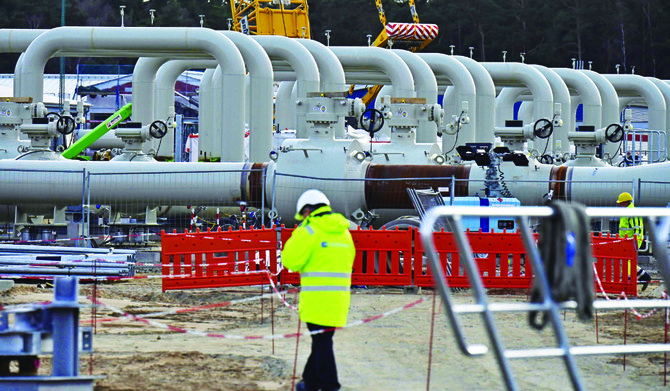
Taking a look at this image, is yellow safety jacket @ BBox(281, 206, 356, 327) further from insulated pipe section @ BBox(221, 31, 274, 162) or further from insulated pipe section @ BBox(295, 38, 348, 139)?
insulated pipe section @ BBox(295, 38, 348, 139)

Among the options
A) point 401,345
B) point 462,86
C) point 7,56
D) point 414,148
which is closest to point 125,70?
point 7,56

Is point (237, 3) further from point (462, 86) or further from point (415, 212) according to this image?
point (415, 212)

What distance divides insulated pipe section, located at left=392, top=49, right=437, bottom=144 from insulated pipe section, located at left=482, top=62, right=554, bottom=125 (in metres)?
3.68

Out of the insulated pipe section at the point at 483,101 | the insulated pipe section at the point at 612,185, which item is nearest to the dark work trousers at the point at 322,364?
the insulated pipe section at the point at 612,185

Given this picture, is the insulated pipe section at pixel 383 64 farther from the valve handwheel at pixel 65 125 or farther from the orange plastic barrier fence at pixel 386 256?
the orange plastic barrier fence at pixel 386 256

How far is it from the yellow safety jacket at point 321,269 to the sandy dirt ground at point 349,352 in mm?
1049

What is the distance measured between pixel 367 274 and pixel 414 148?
778 cm

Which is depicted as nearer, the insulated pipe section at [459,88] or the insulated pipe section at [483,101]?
the insulated pipe section at [459,88]

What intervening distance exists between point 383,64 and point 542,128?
19.0ft

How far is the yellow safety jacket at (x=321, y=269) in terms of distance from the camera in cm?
859

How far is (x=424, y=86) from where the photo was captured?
29703mm

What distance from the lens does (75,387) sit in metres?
7.59

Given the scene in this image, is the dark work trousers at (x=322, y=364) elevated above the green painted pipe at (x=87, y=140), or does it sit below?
below

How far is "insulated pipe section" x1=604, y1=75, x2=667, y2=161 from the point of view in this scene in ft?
117
